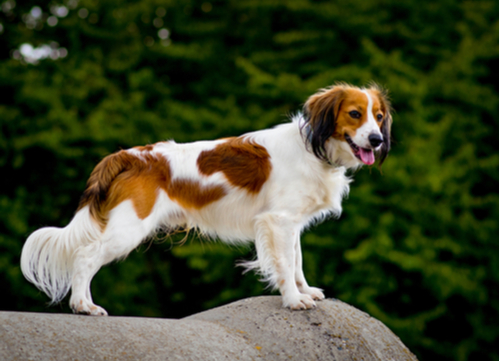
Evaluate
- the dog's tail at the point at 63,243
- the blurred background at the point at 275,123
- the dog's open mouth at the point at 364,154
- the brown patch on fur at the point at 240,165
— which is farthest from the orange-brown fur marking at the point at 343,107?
the blurred background at the point at 275,123

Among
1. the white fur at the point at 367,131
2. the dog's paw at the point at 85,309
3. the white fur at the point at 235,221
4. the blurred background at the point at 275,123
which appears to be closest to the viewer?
the dog's paw at the point at 85,309

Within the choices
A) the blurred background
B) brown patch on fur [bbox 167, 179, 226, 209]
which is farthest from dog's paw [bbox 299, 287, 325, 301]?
the blurred background

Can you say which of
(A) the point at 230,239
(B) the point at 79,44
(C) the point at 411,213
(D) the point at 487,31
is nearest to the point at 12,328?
(A) the point at 230,239

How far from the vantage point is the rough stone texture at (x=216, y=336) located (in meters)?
4.26

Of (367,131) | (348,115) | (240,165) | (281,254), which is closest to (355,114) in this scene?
(348,115)

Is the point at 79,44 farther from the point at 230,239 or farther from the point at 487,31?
the point at 230,239

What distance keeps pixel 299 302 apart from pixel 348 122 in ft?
5.61

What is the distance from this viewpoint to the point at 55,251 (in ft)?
17.2

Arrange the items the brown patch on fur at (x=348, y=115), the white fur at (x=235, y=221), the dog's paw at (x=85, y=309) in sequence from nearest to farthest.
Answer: the dog's paw at (x=85, y=309) → the white fur at (x=235, y=221) → the brown patch on fur at (x=348, y=115)

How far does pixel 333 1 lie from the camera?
678 inches

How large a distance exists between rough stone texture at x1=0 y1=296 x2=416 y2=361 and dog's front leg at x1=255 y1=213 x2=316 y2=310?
0.12m

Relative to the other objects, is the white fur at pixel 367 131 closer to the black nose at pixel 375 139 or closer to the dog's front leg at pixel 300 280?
the black nose at pixel 375 139

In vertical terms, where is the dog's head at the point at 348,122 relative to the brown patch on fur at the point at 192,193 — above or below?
above

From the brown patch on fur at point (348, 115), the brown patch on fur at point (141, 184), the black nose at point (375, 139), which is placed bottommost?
the brown patch on fur at point (141, 184)
